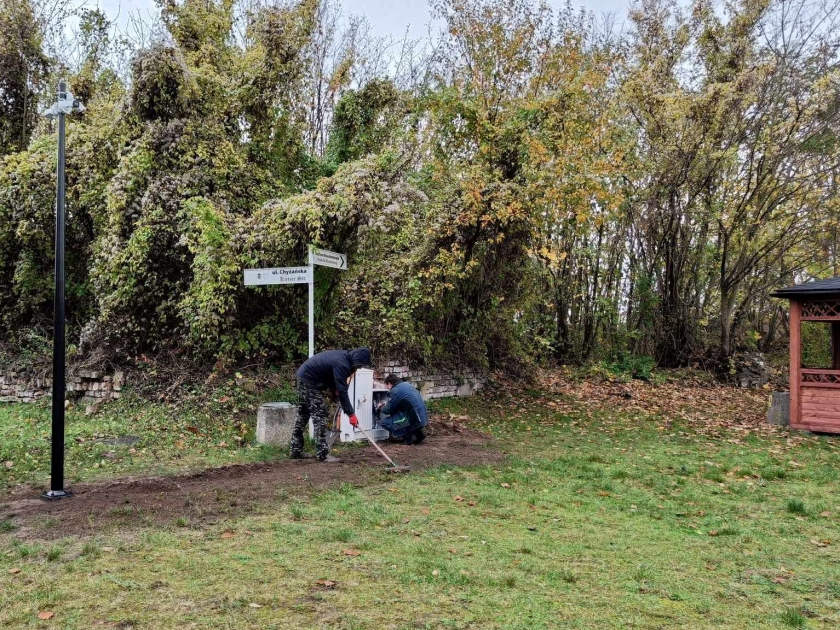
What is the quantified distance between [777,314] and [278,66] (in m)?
20.7

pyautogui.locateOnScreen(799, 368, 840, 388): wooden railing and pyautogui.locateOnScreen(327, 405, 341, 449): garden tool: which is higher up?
pyautogui.locateOnScreen(799, 368, 840, 388): wooden railing

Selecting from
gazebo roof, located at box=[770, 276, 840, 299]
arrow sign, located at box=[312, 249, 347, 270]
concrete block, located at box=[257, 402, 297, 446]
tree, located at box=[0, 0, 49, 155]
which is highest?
tree, located at box=[0, 0, 49, 155]

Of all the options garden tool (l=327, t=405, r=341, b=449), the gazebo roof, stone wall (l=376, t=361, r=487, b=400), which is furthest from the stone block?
garden tool (l=327, t=405, r=341, b=449)

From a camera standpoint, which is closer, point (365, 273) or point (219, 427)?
point (219, 427)

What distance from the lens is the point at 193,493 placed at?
604 centimetres

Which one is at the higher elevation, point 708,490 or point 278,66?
point 278,66

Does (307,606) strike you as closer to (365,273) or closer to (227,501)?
(227,501)

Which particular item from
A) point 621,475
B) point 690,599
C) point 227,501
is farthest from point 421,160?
point 690,599

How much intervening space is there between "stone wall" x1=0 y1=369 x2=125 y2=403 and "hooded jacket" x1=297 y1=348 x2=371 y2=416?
472 centimetres

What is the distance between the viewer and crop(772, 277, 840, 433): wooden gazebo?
36.3ft

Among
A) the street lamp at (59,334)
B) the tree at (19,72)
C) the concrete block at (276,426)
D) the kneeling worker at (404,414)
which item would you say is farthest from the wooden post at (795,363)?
the tree at (19,72)

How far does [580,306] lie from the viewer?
20.4 m

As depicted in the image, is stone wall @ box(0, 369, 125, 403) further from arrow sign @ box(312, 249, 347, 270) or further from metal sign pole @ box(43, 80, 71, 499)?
metal sign pole @ box(43, 80, 71, 499)

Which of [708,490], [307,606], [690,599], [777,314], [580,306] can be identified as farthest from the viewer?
[777,314]
